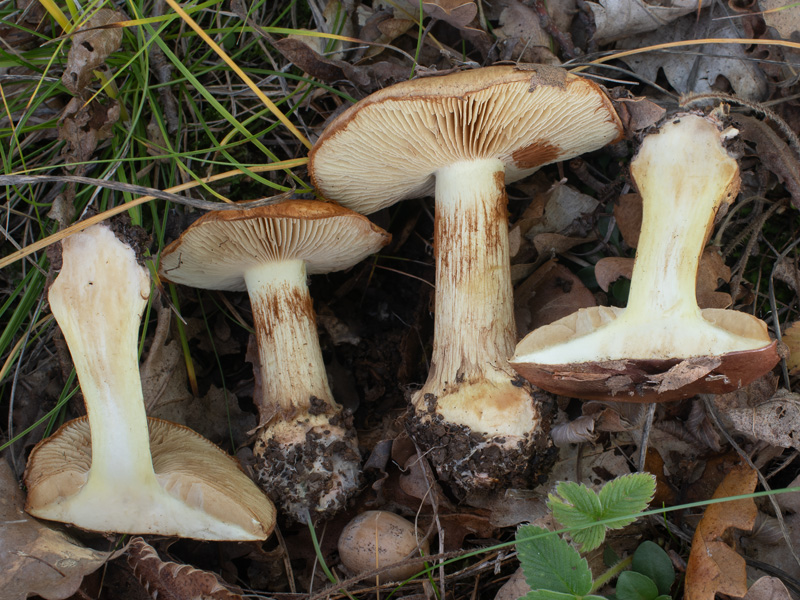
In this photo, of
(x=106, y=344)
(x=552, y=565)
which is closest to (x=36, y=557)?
(x=106, y=344)

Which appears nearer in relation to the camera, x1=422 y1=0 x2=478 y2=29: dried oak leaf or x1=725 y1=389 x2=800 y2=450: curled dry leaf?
x1=725 y1=389 x2=800 y2=450: curled dry leaf

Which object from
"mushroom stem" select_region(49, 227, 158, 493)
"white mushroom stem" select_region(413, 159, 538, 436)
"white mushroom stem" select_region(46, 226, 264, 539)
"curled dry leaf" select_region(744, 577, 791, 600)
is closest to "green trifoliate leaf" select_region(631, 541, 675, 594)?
"curled dry leaf" select_region(744, 577, 791, 600)

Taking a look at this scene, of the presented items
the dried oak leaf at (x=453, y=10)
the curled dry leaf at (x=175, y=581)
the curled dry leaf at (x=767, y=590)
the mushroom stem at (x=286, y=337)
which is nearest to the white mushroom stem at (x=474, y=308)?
the mushroom stem at (x=286, y=337)

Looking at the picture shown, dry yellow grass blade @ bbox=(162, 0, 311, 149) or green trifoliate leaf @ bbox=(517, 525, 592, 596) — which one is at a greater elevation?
dry yellow grass blade @ bbox=(162, 0, 311, 149)

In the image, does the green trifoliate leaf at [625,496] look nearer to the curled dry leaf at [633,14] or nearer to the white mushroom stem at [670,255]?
the white mushroom stem at [670,255]

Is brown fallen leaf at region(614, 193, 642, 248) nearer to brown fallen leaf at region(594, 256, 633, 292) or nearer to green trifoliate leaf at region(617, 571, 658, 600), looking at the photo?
brown fallen leaf at region(594, 256, 633, 292)

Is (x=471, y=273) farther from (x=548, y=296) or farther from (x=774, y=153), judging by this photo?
(x=774, y=153)
